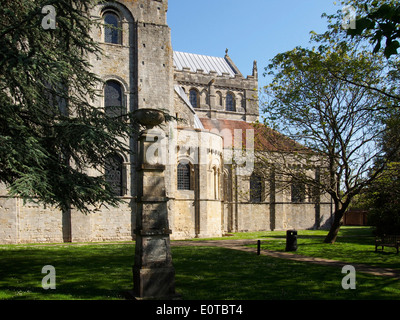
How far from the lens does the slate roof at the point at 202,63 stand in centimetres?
4369

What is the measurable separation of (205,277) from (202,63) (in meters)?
38.1

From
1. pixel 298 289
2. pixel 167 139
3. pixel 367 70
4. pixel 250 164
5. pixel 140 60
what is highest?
pixel 140 60

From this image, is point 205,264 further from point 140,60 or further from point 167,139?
point 140,60

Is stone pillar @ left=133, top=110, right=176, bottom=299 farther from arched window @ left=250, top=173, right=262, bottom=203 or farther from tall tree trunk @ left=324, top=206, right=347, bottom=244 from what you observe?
tall tree trunk @ left=324, top=206, right=347, bottom=244

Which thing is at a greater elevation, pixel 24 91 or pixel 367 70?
pixel 367 70

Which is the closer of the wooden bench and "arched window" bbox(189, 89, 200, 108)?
the wooden bench

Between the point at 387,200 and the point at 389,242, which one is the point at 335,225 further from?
the point at 387,200

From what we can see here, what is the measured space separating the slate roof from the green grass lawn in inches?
1219

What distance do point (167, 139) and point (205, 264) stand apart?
492 inches

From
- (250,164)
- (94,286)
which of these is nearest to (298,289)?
(94,286)

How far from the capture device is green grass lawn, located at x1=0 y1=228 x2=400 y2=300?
27.0 feet

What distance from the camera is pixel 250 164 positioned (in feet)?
65.9

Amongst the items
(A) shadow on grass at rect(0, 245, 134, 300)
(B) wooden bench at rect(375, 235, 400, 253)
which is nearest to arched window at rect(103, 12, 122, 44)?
(A) shadow on grass at rect(0, 245, 134, 300)

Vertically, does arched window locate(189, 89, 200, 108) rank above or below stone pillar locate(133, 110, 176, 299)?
above
